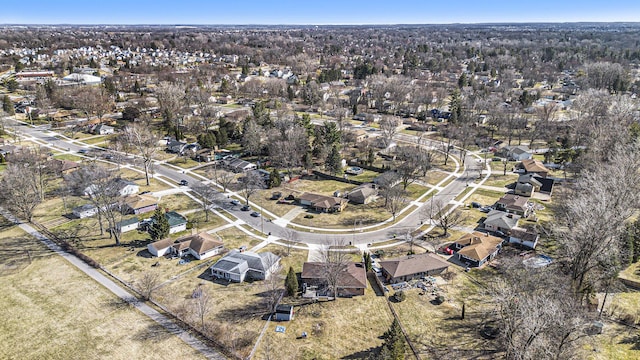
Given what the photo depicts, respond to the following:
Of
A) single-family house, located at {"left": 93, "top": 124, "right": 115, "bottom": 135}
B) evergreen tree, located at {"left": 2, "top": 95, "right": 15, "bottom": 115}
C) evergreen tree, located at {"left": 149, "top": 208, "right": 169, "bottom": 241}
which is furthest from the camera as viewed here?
evergreen tree, located at {"left": 2, "top": 95, "right": 15, "bottom": 115}

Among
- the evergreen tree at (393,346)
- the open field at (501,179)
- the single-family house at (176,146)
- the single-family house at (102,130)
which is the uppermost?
the single-family house at (102,130)

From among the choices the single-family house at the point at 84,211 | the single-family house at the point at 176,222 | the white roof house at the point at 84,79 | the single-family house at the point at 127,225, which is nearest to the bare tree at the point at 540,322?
the single-family house at the point at 176,222

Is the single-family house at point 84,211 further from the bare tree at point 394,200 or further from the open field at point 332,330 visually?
the bare tree at point 394,200

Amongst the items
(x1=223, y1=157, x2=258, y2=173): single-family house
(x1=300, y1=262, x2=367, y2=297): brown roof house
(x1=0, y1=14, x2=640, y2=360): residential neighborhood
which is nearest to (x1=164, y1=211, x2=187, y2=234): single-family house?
(x1=0, y1=14, x2=640, y2=360): residential neighborhood

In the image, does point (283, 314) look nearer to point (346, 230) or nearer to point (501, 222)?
point (346, 230)

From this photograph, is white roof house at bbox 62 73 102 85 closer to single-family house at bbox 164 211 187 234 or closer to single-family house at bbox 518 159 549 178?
single-family house at bbox 164 211 187 234

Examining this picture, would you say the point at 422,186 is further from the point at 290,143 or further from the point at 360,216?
the point at 290,143
